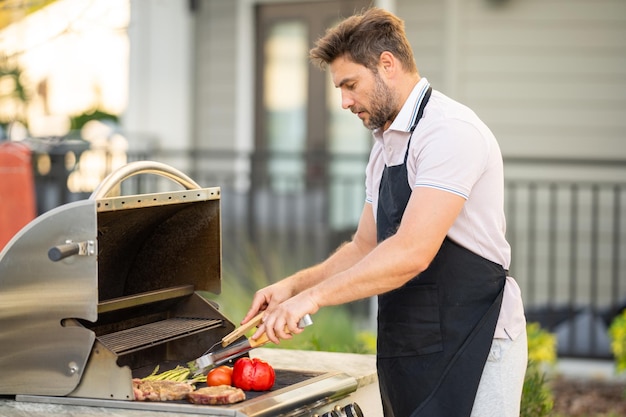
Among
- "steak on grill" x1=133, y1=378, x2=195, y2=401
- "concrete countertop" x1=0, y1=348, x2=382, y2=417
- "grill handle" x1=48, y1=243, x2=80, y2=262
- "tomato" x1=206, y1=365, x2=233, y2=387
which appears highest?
"grill handle" x1=48, y1=243, x2=80, y2=262

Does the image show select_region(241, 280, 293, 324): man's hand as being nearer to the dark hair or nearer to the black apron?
the black apron

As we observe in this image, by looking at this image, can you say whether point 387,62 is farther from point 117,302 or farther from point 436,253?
point 117,302

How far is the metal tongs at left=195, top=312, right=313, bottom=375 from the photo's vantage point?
9.84 ft

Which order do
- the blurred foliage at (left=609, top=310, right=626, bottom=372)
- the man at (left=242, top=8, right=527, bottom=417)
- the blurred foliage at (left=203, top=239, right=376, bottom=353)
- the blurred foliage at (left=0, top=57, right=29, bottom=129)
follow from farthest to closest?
the blurred foliage at (left=0, top=57, right=29, bottom=129), the blurred foliage at (left=609, top=310, right=626, bottom=372), the blurred foliage at (left=203, top=239, right=376, bottom=353), the man at (left=242, top=8, right=527, bottom=417)

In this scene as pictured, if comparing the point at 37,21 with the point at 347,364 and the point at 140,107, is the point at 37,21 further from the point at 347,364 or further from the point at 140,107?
the point at 347,364

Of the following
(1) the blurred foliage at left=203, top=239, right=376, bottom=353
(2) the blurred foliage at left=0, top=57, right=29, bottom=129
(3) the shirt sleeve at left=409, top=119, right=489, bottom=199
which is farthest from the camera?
(2) the blurred foliage at left=0, top=57, right=29, bottom=129

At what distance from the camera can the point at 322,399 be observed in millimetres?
3127

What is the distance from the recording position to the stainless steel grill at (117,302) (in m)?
2.79

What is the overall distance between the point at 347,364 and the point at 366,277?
1276 mm

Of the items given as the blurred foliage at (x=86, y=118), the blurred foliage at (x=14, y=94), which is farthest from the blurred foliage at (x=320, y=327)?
the blurred foliage at (x=86, y=118)

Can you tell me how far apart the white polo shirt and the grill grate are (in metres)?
0.81

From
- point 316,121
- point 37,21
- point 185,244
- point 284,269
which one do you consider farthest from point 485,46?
point 185,244

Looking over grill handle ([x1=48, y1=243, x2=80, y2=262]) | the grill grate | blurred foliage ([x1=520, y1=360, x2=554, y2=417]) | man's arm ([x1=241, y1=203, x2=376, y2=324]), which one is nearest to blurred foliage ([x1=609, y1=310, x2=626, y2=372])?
blurred foliage ([x1=520, y1=360, x2=554, y2=417])

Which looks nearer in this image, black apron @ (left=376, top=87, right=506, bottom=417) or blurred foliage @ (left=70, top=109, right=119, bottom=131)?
black apron @ (left=376, top=87, right=506, bottom=417)
